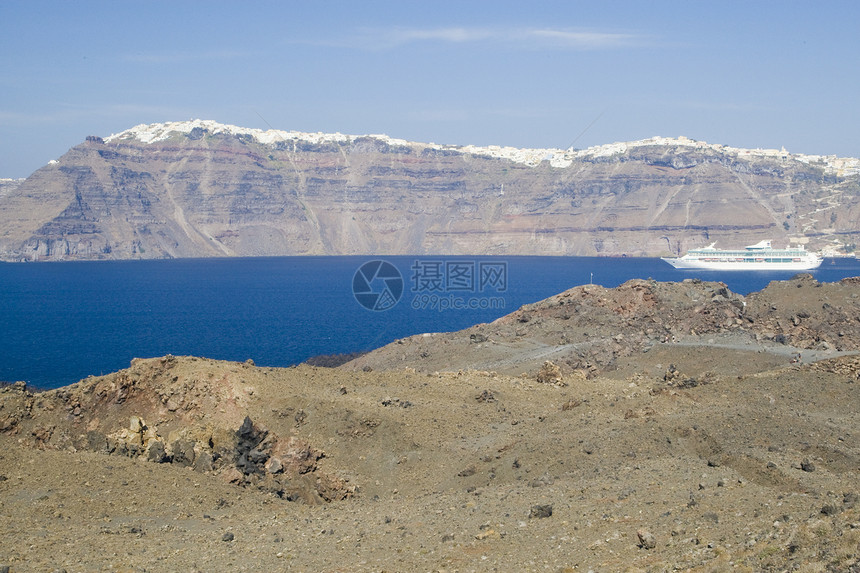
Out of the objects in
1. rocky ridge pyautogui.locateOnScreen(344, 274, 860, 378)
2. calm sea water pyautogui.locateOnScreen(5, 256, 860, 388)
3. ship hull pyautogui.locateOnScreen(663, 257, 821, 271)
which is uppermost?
rocky ridge pyautogui.locateOnScreen(344, 274, 860, 378)

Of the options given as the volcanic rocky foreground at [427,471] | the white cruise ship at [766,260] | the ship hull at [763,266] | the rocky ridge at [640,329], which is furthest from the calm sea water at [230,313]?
the volcanic rocky foreground at [427,471]

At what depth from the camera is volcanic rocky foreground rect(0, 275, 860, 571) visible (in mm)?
12352

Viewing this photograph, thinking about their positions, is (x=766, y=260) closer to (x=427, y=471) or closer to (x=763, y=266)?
(x=763, y=266)

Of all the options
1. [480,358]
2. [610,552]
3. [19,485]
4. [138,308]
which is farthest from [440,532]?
[138,308]

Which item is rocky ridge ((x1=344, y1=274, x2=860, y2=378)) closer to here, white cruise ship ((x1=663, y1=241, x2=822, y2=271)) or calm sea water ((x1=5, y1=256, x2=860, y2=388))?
calm sea water ((x1=5, y1=256, x2=860, y2=388))

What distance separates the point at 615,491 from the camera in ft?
51.1

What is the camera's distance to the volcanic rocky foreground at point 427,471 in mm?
12352

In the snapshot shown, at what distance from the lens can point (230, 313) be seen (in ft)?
343

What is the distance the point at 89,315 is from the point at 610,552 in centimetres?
10177

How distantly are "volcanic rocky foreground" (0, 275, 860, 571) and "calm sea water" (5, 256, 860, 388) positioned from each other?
28576mm

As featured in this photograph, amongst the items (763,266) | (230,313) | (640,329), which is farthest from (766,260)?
(640,329)

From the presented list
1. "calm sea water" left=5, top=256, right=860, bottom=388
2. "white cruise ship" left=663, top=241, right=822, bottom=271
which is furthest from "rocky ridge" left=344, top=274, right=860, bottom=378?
"white cruise ship" left=663, top=241, right=822, bottom=271

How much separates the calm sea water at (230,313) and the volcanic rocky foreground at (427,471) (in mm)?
28576

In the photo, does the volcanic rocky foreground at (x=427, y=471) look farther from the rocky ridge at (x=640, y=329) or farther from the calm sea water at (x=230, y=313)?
the calm sea water at (x=230, y=313)
